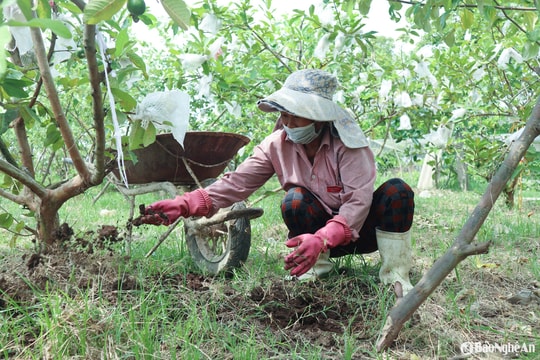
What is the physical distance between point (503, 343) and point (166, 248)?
188cm

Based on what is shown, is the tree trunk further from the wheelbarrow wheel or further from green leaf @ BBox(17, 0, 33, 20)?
the wheelbarrow wheel

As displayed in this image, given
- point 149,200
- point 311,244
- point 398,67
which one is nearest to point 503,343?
point 311,244

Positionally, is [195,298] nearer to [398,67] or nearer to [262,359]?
[262,359]

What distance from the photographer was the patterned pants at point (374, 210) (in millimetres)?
2354

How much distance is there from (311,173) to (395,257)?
1.74 feet

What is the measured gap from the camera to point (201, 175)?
3.00 m

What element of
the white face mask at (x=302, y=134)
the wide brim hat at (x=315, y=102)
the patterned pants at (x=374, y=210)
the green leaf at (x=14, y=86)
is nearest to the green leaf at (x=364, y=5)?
the wide brim hat at (x=315, y=102)

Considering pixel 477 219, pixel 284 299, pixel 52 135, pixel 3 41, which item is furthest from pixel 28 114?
pixel 477 219

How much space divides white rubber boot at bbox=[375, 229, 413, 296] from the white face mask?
53cm

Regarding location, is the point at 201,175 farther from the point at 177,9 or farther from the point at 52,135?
the point at 177,9

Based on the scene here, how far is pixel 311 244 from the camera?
1.94 m

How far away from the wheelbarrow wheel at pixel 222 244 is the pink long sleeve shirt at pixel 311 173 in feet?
0.48

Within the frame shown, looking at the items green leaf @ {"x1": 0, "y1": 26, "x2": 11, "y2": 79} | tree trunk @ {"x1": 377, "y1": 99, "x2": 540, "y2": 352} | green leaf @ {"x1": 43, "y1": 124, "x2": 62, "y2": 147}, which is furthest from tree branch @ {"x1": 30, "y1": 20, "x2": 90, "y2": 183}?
tree trunk @ {"x1": 377, "y1": 99, "x2": 540, "y2": 352}

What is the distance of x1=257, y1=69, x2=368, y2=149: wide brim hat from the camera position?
2281mm
